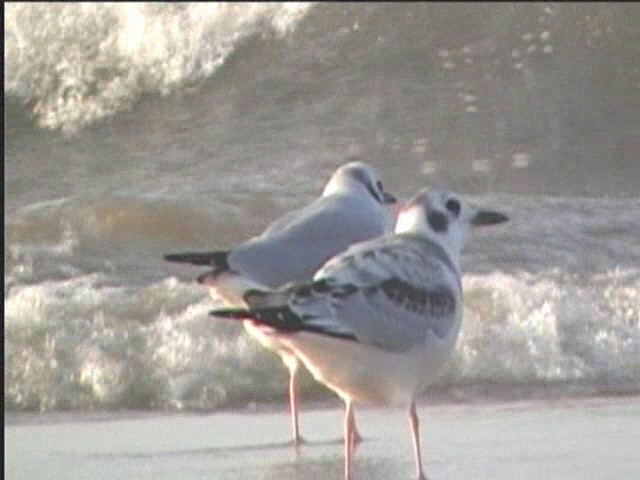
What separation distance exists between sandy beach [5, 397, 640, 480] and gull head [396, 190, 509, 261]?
0.60 metres

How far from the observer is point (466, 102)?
12523mm

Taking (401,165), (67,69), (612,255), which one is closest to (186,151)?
(401,165)

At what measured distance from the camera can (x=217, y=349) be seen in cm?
784

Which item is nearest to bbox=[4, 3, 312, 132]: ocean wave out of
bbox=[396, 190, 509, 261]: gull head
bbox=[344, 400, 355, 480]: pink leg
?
bbox=[396, 190, 509, 261]: gull head

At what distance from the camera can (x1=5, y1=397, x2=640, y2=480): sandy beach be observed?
20.6 ft

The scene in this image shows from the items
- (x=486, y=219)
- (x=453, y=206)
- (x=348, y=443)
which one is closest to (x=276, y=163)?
(x=486, y=219)

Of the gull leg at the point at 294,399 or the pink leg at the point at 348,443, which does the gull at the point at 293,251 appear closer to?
the gull leg at the point at 294,399

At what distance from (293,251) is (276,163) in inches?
179

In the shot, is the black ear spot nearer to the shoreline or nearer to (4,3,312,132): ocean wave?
the shoreline

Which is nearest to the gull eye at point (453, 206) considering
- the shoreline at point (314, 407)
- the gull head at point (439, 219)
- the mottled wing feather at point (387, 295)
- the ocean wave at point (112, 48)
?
the gull head at point (439, 219)

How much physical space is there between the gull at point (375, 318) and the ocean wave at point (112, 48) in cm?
717

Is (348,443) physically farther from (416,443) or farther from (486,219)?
(486,219)

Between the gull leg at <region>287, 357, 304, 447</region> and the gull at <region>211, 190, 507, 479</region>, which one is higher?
the gull at <region>211, 190, 507, 479</region>

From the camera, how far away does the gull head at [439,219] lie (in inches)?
246
